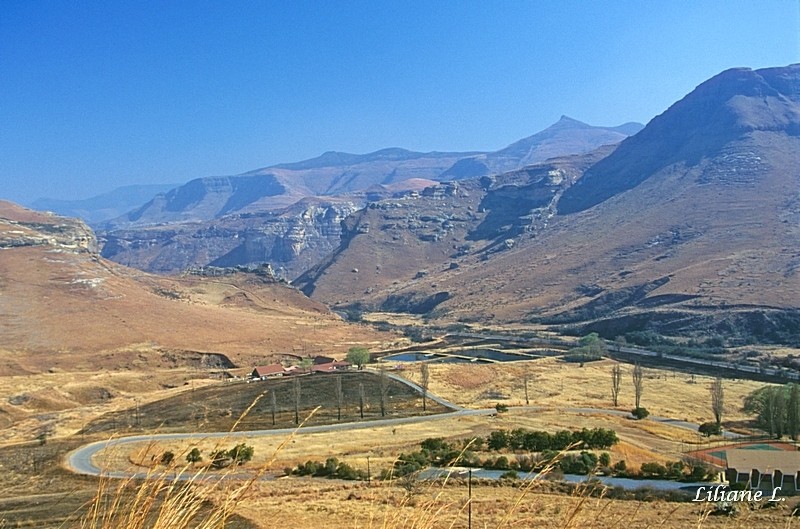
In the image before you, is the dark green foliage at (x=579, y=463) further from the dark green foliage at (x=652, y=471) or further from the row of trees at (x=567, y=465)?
the dark green foliage at (x=652, y=471)

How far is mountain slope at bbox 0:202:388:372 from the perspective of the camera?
107m

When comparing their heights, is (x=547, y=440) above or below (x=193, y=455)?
below

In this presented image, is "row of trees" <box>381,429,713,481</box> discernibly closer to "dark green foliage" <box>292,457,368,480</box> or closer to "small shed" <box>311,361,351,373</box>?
"dark green foliage" <box>292,457,368,480</box>

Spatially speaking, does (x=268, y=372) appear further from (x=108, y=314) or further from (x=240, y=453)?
(x=240, y=453)

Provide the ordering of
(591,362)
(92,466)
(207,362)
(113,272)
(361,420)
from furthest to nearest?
(113,272), (207,362), (591,362), (361,420), (92,466)

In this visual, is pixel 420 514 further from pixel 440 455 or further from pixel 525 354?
pixel 525 354

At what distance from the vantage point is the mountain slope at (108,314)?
10719 cm

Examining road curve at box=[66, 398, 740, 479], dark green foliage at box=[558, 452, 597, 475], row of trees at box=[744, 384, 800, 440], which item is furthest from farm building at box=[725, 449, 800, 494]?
row of trees at box=[744, 384, 800, 440]

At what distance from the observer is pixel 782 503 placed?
2316 centimetres

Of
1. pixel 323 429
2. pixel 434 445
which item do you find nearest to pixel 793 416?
pixel 434 445

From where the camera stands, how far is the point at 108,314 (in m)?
123

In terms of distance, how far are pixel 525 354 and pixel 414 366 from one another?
3003 cm

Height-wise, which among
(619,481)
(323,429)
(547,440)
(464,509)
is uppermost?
(464,509)

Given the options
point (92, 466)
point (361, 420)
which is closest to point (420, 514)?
point (92, 466)
